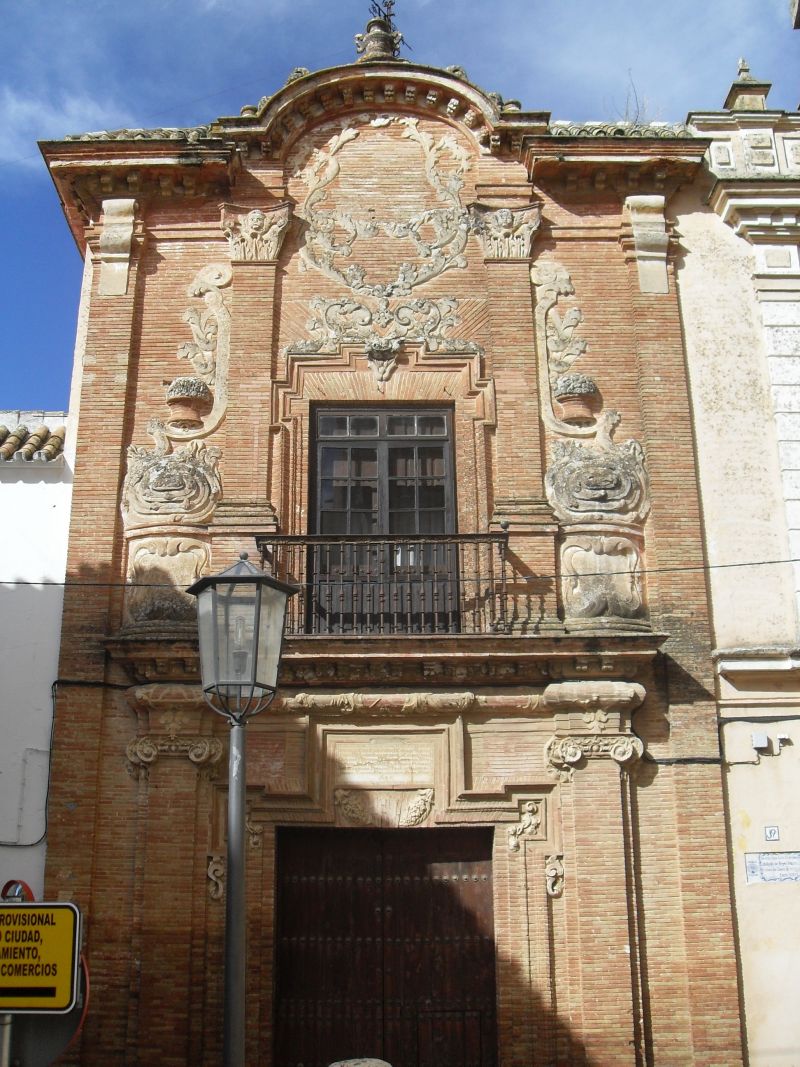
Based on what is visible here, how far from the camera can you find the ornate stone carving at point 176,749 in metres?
9.65

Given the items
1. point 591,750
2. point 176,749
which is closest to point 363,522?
point 176,749

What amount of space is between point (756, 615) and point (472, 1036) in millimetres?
4188

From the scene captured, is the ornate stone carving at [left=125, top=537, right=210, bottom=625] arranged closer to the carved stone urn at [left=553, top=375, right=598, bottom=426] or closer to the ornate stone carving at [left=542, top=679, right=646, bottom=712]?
the ornate stone carving at [left=542, top=679, right=646, bottom=712]

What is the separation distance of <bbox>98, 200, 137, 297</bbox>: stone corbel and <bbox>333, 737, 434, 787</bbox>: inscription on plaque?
4.85 metres

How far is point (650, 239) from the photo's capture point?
11.4 m

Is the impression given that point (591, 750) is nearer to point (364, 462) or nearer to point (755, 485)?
point (755, 485)

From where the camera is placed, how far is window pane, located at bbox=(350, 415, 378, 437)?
36.0 feet

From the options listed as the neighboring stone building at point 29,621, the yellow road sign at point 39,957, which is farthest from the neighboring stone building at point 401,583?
the yellow road sign at point 39,957

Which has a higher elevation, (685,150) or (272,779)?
(685,150)

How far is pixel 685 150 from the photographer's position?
11.5 m

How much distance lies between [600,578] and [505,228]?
3.63m

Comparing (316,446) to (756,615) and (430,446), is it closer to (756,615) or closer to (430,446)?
(430,446)

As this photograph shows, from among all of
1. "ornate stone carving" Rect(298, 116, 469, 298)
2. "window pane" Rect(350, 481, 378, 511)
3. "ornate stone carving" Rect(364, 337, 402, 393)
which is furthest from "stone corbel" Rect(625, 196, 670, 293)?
"window pane" Rect(350, 481, 378, 511)

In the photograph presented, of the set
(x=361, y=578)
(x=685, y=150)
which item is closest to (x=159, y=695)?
(x=361, y=578)
